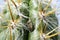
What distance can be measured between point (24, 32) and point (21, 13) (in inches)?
4.9

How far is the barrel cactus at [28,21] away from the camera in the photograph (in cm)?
115

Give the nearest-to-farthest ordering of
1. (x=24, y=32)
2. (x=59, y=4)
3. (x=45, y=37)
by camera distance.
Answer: (x=45, y=37)
(x=24, y=32)
(x=59, y=4)

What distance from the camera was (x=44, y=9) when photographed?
1.17 metres

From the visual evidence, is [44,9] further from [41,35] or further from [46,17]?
[41,35]

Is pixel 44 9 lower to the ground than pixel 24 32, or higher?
higher

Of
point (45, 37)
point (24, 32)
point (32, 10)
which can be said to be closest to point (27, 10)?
point (32, 10)

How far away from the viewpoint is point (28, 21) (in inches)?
49.1

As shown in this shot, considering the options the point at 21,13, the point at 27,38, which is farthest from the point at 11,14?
the point at 27,38

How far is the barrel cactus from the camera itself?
1.15 meters

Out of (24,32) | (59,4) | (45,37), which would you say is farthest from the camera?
(59,4)

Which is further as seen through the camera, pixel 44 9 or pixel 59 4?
pixel 59 4

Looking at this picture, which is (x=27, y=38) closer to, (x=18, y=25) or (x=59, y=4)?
(x=18, y=25)

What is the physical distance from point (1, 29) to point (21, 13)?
0.18 meters

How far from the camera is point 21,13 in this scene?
1.24 metres
